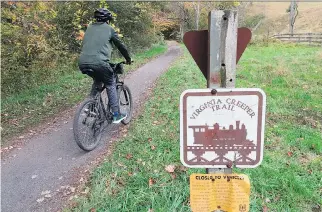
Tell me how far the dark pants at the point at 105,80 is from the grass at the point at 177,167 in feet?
2.25

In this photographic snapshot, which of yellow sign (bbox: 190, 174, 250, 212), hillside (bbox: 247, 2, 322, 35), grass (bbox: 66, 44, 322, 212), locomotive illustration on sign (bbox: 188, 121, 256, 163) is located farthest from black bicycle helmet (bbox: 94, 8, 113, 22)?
hillside (bbox: 247, 2, 322, 35)

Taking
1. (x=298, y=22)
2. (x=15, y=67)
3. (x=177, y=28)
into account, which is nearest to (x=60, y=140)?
(x=15, y=67)

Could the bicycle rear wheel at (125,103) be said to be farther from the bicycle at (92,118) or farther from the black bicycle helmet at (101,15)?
the black bicycle helmet at (101,15)

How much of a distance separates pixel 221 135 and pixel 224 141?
41mm

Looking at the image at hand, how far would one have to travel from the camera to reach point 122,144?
4.63m

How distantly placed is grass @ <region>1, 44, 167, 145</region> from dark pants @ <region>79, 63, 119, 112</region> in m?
2.20

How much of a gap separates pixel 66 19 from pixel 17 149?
30.1 ft

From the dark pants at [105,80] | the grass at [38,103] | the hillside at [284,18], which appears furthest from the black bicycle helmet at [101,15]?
the hillside at [284,18]

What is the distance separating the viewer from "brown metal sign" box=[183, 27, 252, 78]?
5.64ft

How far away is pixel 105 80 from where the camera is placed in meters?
4.64

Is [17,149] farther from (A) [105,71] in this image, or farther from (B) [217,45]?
(B) [217,45]

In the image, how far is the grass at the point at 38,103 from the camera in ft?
20.2

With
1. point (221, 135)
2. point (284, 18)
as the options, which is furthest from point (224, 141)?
point (284, 18)

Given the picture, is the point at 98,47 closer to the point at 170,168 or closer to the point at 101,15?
the point at 101,15
